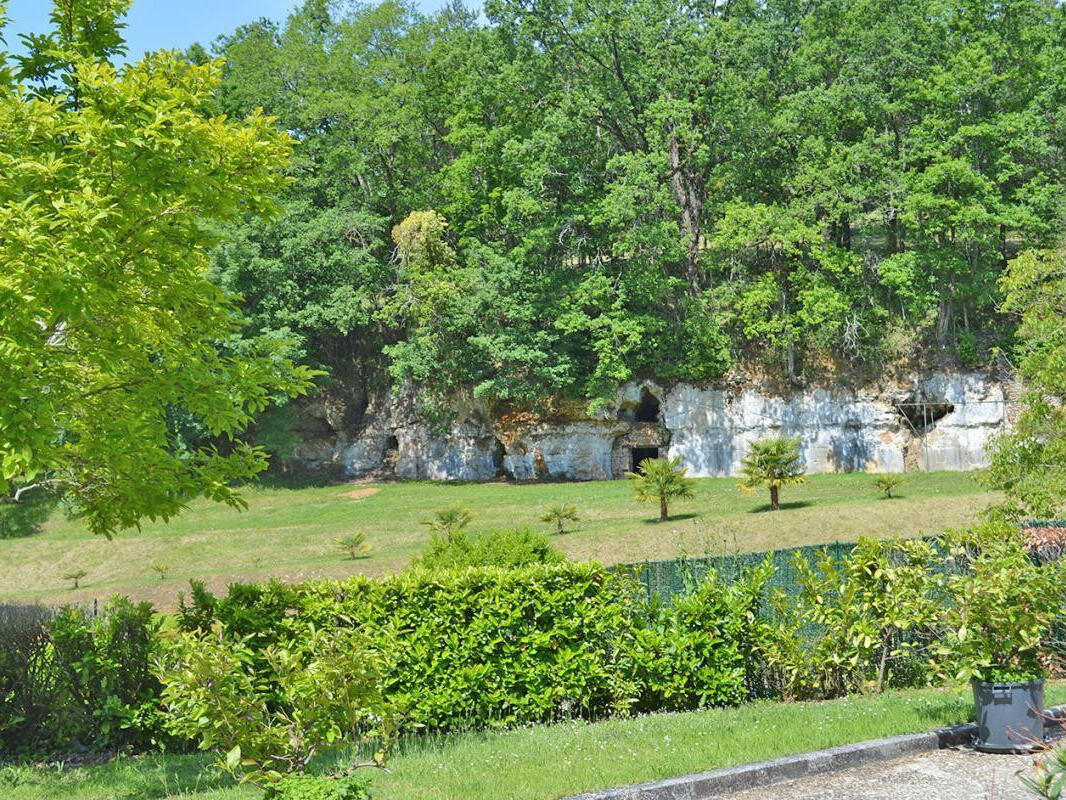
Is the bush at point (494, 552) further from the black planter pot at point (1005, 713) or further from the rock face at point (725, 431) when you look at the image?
the rock face at point (725, 431)

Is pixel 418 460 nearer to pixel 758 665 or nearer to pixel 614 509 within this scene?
pixel 614 509

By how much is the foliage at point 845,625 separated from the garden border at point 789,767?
1.93 meters

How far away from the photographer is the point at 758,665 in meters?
11.6

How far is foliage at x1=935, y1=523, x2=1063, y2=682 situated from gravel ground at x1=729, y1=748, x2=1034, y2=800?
2.45 feet

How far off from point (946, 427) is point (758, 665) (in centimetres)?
3377

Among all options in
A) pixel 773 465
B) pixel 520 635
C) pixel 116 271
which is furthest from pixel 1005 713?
pixel 773 465

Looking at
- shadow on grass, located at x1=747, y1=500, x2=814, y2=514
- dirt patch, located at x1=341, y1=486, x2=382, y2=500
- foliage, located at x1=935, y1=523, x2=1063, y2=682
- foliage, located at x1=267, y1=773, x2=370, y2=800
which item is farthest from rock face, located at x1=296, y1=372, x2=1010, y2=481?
foliage, located at x1=267, y1=773, x2=370, y2=800

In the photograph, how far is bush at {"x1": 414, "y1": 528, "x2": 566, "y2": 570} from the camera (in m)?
14.1

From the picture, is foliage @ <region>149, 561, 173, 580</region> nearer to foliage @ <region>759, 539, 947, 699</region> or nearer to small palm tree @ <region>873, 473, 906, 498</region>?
foliage @ <region>759, 539, 947, 699</region>

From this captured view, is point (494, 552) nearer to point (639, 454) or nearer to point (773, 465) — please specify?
point (773, 465)

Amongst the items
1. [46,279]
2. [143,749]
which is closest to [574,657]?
[143,749]

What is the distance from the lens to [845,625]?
36.7 ft

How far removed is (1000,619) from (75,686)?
9018mm

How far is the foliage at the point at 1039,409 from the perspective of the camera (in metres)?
18.3
